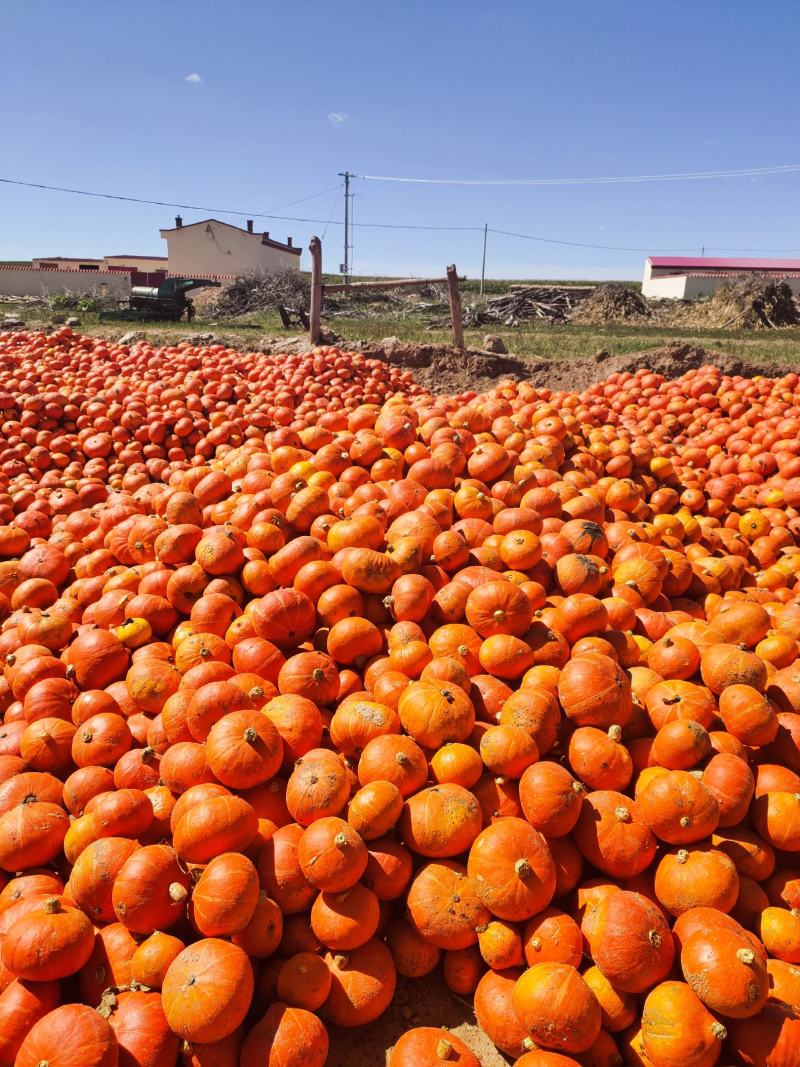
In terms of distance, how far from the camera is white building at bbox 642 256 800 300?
5444cm

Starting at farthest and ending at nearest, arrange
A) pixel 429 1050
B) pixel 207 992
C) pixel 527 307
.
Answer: pixel 527 307 → pixel 429 1050 → pixel 207 992

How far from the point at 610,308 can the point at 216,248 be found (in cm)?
3408

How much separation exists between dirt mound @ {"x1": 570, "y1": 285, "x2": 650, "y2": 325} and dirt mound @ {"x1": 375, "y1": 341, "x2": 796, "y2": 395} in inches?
1079

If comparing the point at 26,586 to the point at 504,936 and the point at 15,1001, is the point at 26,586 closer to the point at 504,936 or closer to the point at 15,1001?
the point at 15,1001

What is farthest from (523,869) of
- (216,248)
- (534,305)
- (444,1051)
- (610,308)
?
(216,248)

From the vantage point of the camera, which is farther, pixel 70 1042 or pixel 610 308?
pixel 610 308

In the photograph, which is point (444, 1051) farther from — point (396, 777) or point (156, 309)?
point (156, 309)

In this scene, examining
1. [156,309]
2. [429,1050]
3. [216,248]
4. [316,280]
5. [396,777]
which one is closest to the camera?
[429,1050]

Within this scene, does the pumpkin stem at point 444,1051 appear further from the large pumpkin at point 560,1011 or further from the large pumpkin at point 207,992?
the large pumpkin at point 207,992

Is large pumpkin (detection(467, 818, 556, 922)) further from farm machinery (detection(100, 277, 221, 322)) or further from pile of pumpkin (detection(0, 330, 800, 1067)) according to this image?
farm machinery (detection(100, 277, 221, 322))

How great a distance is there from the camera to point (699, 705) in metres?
3.31

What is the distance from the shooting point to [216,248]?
52.0 m

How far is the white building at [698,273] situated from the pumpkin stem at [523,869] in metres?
59.7

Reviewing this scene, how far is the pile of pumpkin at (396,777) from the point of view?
7.75 feet
